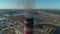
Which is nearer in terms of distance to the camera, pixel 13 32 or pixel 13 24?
pixel 13 32

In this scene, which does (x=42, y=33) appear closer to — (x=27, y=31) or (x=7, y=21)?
(x=27, y=31)

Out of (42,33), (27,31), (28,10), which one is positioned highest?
(28,10)

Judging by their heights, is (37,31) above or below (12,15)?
below

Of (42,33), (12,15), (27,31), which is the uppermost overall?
(12,15)

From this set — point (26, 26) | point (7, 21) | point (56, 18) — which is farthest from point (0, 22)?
point (56, 18)

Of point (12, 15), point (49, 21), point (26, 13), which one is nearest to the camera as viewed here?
point (26, 13)

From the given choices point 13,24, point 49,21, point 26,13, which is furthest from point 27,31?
point 49,21

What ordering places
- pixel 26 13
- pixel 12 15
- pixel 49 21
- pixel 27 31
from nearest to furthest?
1. pixel 26 13
2. pixel 27 31
3. pixel 12 15
4. pixel 49 21

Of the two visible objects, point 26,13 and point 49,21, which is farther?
point 49,21

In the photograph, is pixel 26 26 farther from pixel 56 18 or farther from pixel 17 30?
pixel 56 18
